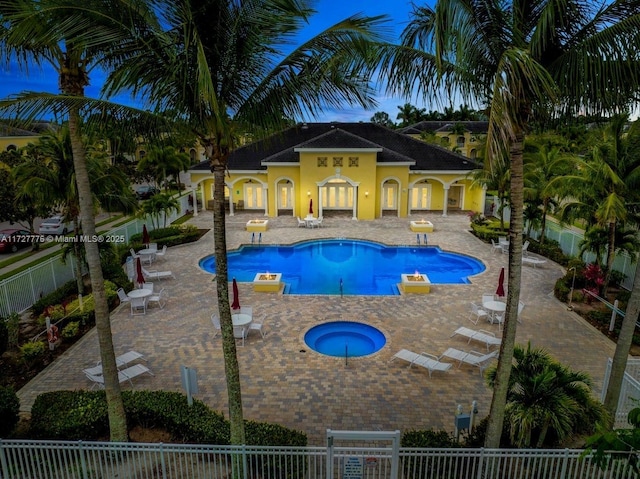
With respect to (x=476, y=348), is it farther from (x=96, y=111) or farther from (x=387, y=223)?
(x=387, y=223)

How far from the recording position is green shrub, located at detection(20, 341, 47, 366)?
1153 cm

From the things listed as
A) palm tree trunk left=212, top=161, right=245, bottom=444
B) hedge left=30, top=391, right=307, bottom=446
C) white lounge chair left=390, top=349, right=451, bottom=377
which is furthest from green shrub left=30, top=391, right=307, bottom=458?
white lounge chair left=390, top=349, right=451, bottom=377

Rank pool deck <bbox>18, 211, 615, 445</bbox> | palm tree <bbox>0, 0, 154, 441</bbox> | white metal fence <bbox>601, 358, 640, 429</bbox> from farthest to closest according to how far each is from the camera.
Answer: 1. pool deck <bbox>18, 211, 615, 445</bbox>
2. white metal fence <bbox>601, 358, 640, 429</bbox>
3. palm tree <bbox>0, 0, 154, 441</bbox>

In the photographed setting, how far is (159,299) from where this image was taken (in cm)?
1616

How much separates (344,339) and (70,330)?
8467 mm

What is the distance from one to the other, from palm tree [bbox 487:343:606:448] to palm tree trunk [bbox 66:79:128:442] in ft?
23.6

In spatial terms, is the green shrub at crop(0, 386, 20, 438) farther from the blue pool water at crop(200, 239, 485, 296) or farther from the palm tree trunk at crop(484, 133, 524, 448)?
the blue pool water at crop(200, 239, 485, 296)

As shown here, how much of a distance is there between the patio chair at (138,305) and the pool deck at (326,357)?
1.06 feet

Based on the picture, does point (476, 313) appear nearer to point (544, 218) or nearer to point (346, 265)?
point (346, 265)

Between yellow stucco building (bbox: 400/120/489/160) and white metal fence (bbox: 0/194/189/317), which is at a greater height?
yellow stucco building (bbox: 400/120/489/160)

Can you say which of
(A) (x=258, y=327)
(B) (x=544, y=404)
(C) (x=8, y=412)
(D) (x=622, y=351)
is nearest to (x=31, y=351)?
(C) (x=8, y=412)

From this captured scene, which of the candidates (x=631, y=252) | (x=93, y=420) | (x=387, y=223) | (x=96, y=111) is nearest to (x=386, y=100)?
(x=96, y=111)

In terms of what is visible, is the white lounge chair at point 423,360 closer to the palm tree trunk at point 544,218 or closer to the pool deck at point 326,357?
the pool deck at point 326,357

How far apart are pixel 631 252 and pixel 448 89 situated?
12.7 meters
